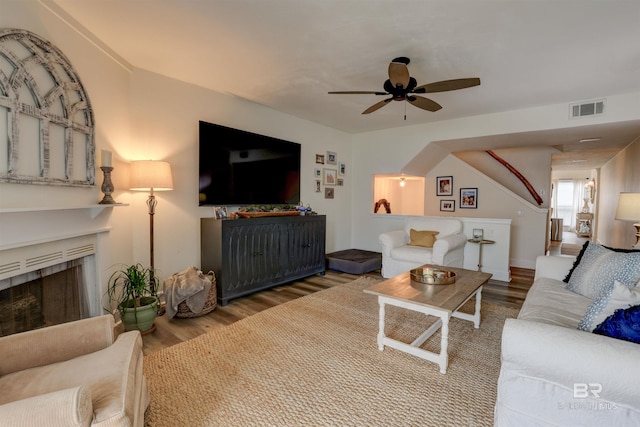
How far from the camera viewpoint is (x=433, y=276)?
257 centimetres

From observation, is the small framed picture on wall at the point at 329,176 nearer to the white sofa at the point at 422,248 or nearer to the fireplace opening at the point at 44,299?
the white sofa at the point at 422,248

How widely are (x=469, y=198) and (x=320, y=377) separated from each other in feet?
17.8

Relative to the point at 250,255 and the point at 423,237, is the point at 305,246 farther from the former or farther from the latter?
the point at 423,237

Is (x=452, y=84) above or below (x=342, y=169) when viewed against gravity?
above

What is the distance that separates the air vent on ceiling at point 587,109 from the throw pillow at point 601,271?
222cm

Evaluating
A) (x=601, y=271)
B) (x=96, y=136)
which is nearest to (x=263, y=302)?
(x=96, y=136)

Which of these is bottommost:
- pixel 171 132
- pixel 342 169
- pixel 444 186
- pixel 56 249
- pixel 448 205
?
pixel 56 249

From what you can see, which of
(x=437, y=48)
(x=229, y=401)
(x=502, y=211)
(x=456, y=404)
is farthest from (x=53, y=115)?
(x=502, y=211)

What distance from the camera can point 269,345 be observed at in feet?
7.76

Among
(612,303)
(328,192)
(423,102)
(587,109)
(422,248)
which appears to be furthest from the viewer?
(328,192)

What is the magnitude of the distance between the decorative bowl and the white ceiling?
1956 millimetres

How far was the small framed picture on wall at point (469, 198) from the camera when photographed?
609 cm

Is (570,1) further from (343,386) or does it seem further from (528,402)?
(343,386)

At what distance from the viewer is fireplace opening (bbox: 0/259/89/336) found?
178 centimetres
